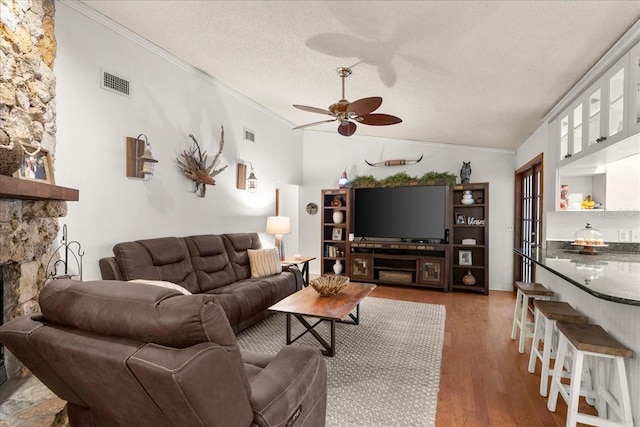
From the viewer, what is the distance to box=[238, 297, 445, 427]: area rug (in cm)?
218

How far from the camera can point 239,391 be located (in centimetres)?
110

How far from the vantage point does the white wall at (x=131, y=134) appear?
2689 millimetres

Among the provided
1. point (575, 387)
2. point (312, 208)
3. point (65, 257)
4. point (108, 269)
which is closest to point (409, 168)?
point (312, 208)

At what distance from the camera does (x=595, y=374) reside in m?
2.23

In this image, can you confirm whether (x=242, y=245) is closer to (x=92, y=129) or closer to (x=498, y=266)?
(x=92, y=129)

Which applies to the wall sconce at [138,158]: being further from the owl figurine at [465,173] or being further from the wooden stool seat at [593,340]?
the owl figurine at [465,173]

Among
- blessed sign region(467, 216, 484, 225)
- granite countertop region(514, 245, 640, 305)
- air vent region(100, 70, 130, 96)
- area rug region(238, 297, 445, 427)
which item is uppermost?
air vent region(100, 70, 130, 96)

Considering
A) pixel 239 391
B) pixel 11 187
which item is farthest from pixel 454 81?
pixel 11 187

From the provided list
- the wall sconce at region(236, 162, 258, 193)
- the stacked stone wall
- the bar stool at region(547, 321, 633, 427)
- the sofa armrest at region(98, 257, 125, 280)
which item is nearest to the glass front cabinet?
the bar stool at region(547, 321, 633, 427)

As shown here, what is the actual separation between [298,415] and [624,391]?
67.4 inches

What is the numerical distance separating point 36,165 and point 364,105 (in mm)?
2498

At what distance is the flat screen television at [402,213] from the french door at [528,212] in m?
1.16

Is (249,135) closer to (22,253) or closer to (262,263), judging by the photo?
(262,263)

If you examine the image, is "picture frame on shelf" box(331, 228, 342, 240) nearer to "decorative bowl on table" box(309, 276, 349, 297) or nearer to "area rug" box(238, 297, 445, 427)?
"area rug" box(238, 297, 445, 427)
